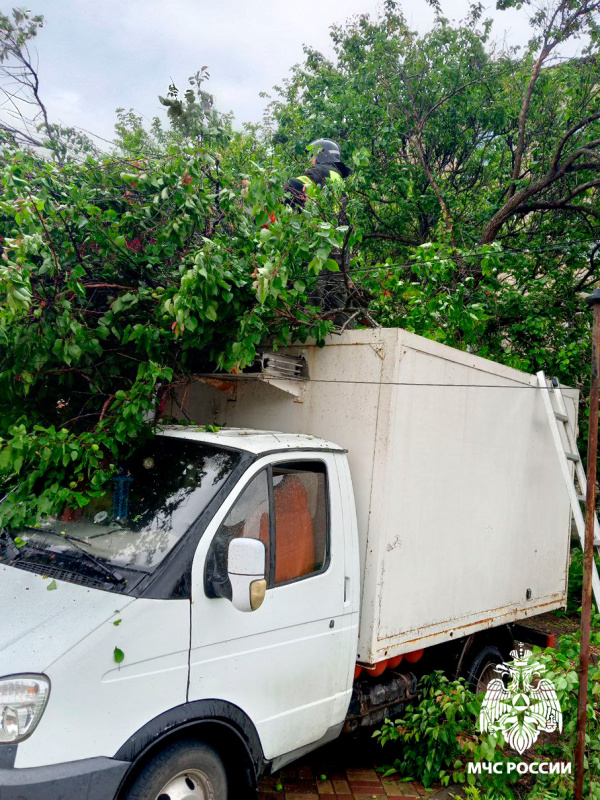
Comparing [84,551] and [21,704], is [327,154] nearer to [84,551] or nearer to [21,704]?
[84,551]

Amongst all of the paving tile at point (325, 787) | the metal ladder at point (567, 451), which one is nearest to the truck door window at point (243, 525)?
the paving tile at point (325, 787)

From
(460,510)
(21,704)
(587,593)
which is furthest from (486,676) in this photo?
(21,704)

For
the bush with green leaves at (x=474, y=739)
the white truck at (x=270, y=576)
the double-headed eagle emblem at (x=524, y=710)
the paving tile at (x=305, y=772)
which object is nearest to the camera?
the white truck at (x=270, y=576)

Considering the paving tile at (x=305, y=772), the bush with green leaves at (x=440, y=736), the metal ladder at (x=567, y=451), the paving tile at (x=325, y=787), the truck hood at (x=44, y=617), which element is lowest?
the paving tile at (x=305, y=772)

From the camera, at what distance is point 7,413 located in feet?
13.4

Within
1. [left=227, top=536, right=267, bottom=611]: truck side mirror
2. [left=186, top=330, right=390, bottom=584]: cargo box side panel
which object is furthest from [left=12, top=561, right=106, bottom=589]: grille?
[left=186, top=330, right=390, bottom=584]: cargo box side panel

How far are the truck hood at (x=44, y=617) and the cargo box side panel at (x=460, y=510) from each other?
1712 mm

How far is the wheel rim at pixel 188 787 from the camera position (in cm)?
285

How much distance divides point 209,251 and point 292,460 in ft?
4.16

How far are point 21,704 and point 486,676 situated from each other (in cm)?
403

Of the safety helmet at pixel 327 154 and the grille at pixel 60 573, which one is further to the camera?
the safety helmet at pixel 327 154

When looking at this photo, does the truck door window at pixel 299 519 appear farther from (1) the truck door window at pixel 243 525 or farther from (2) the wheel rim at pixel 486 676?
(2) the wheel rim at pixel 486 676

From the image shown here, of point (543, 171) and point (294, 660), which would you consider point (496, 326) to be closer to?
point (543, 171)

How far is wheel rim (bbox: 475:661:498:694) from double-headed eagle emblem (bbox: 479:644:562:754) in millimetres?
887
